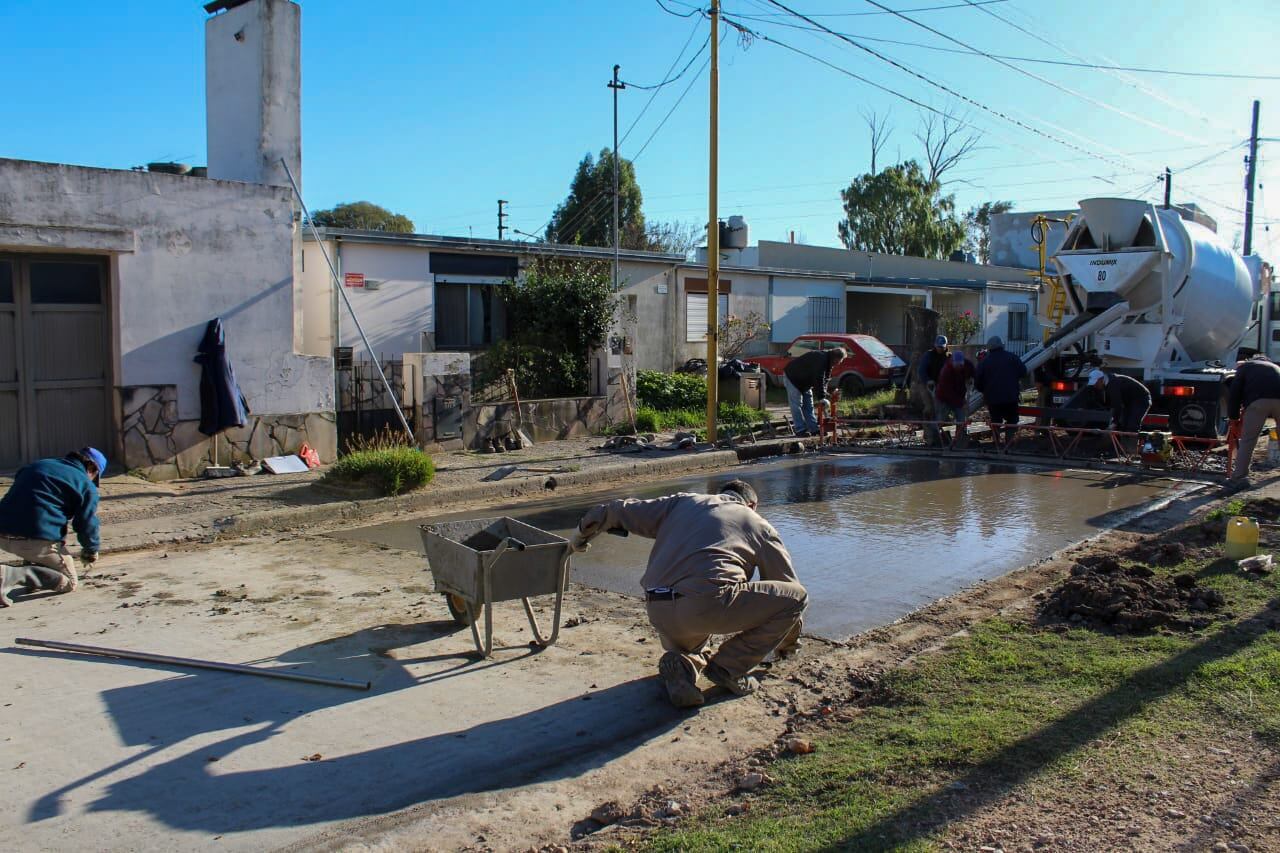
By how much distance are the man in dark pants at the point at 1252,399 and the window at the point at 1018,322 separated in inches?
1038

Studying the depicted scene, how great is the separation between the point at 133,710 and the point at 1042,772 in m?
4.25

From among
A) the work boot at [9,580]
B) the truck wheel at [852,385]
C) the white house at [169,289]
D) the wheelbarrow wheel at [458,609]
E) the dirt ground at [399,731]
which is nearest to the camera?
the dirt ground at [399,731]

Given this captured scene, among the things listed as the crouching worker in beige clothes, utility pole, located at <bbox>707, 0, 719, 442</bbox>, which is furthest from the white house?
the crouching worker in beige clothes

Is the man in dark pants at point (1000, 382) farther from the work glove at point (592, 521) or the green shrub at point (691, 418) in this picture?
the work glove at point (592, 521)

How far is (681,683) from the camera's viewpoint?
200 inches

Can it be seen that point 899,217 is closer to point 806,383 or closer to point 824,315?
point 824,315

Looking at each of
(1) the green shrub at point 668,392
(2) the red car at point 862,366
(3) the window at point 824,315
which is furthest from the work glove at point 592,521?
(3) the window at point 824,315

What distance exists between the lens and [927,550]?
8.74 meters

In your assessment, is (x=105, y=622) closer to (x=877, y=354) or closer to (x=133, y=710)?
(x=133, y=710)

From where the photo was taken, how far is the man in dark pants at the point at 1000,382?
14906 mm

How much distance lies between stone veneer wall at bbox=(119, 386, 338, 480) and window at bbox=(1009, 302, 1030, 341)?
30.1 metres

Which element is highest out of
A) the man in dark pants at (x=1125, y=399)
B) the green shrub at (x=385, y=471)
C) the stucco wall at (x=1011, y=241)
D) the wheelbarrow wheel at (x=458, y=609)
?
the stucco wall at (x=1011, y=241)

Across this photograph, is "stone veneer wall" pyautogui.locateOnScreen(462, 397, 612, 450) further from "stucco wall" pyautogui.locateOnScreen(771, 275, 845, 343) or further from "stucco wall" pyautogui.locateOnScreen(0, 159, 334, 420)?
"stucco wall" pyautogui.locateOnScreen(771, 275, 845, 343)

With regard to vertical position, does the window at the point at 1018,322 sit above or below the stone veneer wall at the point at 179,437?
above
